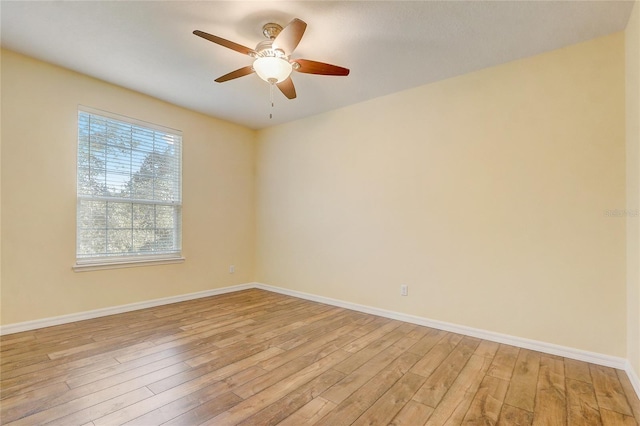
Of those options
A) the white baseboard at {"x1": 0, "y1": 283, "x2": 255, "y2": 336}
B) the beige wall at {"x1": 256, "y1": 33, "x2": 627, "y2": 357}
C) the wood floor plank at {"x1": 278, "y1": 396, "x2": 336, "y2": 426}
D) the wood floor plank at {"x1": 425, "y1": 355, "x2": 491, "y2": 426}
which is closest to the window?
the white baseboard at {"x1": 0, "y1": 283, "x2": 255, "y2": 336}

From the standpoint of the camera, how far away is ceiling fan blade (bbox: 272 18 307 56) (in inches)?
75.5

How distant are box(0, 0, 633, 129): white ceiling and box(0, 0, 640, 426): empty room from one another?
2cm

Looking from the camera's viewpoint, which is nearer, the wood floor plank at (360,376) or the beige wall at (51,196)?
the wood floor plank at (360,376)

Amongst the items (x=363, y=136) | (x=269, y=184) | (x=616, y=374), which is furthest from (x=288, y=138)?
(x=616, y=374)

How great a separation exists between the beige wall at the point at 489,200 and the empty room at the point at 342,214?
0.02 meters

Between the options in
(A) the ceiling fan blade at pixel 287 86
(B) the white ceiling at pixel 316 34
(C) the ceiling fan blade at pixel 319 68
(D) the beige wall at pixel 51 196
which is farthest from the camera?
(D) the beige wall at pixel 51 196

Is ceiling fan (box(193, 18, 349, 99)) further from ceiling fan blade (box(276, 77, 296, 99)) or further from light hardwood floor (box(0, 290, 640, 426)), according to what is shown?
light hardwood floor (box(0, 290, 640, 426))

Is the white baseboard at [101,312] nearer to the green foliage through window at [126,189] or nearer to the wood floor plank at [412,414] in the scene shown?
the green foliage through window at [126,189]

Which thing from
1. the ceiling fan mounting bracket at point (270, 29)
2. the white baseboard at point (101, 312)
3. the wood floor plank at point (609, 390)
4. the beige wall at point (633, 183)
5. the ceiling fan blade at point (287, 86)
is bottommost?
the wood floor plank at point (609, 390)

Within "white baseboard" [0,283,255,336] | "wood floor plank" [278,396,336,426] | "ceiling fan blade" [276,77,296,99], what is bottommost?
"wood floor plank" [278,396,336,426]

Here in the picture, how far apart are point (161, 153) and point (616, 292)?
4900 millimetres

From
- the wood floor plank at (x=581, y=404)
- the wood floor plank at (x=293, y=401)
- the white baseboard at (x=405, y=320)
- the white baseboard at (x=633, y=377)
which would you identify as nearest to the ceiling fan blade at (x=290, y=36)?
the wood floor plank at (x=293, y=401)

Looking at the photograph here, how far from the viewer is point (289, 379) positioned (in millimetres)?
2146

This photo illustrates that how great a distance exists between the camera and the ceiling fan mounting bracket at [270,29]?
2.36 m
